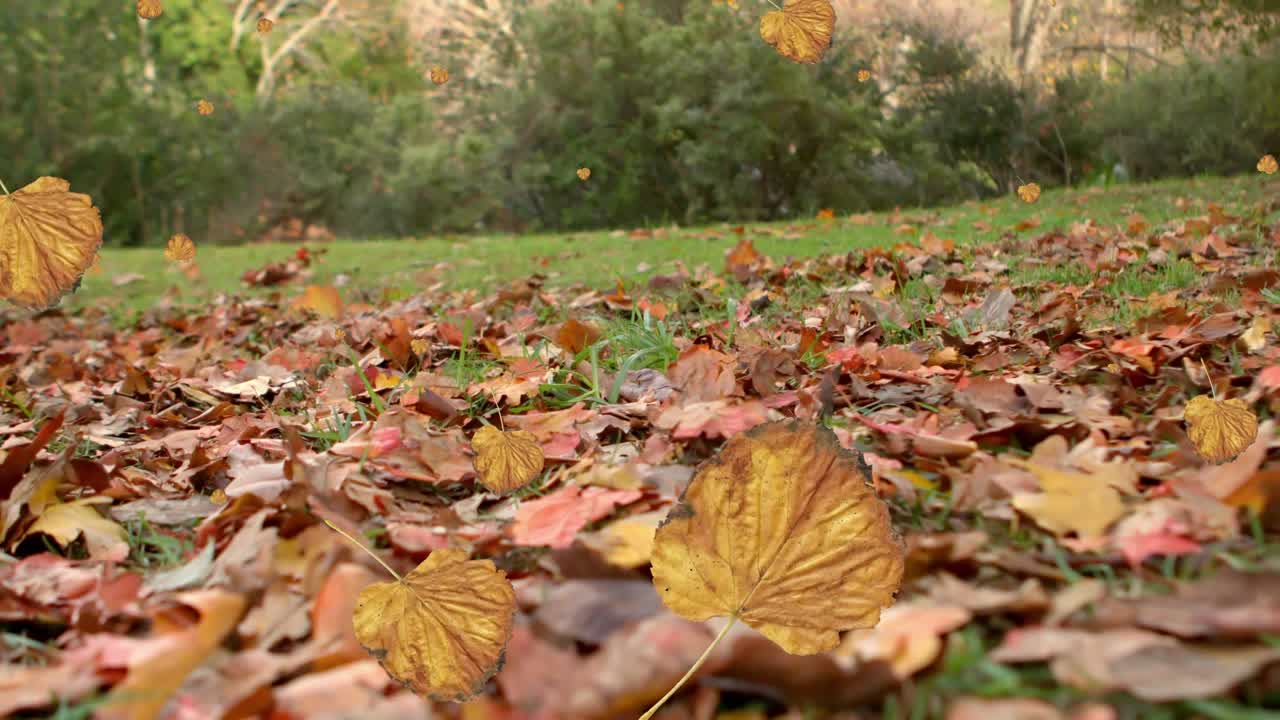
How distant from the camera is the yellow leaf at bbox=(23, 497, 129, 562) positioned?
4.33 ft

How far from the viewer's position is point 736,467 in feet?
3.16

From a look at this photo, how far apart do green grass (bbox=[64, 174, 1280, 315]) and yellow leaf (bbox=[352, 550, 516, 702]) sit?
3.34 meters

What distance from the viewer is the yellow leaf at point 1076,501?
39.8 inches

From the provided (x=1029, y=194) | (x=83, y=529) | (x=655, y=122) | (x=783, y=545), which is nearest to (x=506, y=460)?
(x=83, y=529)

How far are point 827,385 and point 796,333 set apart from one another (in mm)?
844

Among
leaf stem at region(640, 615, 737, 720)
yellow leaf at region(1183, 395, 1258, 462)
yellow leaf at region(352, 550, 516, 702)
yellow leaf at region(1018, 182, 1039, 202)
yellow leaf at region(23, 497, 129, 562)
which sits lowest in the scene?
yellow leaf at region(23, 497, 129, 562)

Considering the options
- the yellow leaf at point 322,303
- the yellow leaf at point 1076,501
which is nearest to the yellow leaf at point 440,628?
the yellow leaf at point 1076,501

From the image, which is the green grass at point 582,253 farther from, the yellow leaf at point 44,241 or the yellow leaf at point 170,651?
the yellow leaf at point 170,651

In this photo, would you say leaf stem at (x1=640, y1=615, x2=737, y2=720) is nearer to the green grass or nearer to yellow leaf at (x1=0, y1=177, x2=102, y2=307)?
yellow leaf at (x1=0, y1=177, x2=102, y2=307)

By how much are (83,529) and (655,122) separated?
10701 millimetres

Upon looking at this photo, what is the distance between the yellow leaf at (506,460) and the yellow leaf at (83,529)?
51cm

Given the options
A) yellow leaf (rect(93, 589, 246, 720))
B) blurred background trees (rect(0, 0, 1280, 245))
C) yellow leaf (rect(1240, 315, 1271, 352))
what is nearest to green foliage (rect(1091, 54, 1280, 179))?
blurred background trees (rect(0, 0, 1280, 245))

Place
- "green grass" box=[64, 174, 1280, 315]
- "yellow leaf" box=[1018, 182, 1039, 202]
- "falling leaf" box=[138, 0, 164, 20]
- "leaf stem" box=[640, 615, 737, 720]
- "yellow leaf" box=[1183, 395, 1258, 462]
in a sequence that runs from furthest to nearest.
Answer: "yellow leaf" box=[1018, 182, 1039, 202]
"green grass" box=[64, 174, 1280, 315]
"falling leaf" box=[138, 0, 164, 20]
"yellow leaf" box=[1183, 395, 1258, 462]
"leaf stem" box=[640, 615, 737, 720]

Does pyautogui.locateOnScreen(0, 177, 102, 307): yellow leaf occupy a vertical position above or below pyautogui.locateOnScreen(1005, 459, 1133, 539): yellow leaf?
above
